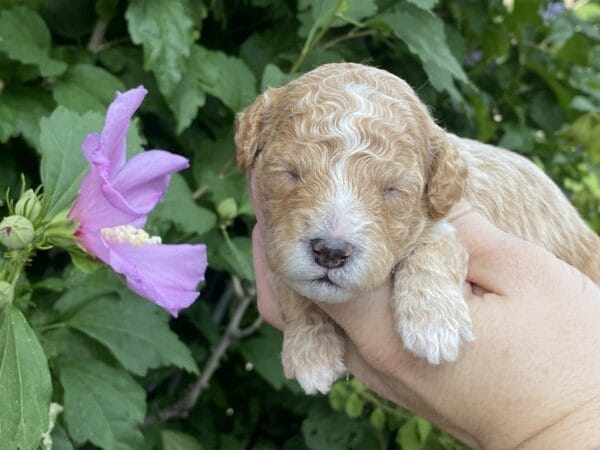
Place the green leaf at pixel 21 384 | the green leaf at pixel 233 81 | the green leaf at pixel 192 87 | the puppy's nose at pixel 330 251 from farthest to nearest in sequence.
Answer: the green leaf at pixel 233 81 → the green leaf at pixel 192 87 → the puppy's nose at pixel 330 251 → the green leaf at pixel 21 384

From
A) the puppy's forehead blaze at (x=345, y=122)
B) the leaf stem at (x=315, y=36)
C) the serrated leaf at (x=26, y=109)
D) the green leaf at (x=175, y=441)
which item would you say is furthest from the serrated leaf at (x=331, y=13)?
the green leaf at (x=175, y=441)

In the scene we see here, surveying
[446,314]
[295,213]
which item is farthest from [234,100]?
[446,314]

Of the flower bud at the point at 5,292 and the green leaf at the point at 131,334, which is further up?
the flower bud at the point at 5,292

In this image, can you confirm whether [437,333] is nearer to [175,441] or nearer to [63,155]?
[63,155]

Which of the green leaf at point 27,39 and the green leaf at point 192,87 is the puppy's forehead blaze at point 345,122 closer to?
the green leaf at point 192,87

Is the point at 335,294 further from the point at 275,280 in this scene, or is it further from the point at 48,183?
the point at 48,183

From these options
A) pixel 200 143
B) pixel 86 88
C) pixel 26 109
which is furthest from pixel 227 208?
pixel 26 109
